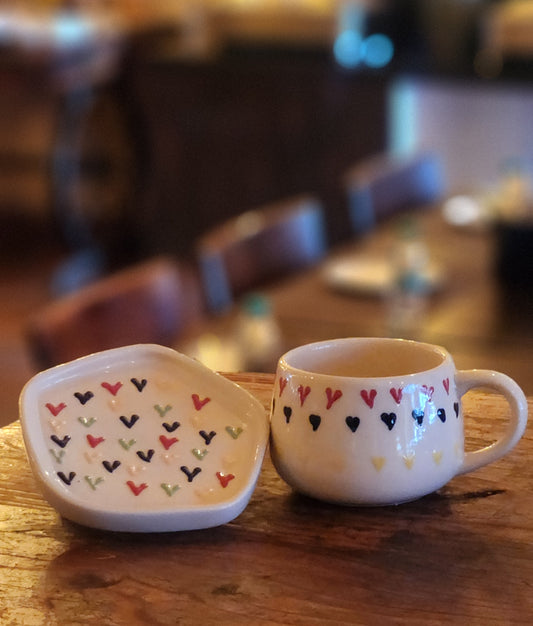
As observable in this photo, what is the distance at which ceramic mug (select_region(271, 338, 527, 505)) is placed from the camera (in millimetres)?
525

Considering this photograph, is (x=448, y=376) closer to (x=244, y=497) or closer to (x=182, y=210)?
(x=244, y=497)

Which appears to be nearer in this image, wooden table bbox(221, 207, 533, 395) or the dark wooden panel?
wooden table bbox(221, 207, 533, 395)

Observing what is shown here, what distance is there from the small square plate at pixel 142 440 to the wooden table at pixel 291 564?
2cm

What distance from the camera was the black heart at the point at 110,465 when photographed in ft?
1.80

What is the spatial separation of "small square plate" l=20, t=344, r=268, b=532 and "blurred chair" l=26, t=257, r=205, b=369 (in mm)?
705

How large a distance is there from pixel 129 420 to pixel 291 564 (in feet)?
0.45

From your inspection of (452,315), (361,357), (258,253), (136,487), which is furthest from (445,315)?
(136,487)

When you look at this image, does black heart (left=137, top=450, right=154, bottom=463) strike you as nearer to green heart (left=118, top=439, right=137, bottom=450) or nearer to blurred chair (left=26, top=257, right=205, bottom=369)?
green heart (left=118, top=439, right=137, bottom=450)

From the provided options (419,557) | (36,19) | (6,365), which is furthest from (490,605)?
(36,19)

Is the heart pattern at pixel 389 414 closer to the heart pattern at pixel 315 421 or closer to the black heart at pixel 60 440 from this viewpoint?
the heart pattern at pixel 315 421

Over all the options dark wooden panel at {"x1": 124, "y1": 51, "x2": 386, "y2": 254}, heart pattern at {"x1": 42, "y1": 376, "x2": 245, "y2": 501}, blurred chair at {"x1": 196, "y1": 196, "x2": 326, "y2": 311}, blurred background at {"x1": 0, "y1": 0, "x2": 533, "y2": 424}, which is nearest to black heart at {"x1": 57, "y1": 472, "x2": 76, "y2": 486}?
heart pattern at {"x1": 42, "y1": 376, "x2": 245, "y2": 501}

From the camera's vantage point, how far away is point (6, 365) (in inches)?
124

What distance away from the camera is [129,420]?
0.57m

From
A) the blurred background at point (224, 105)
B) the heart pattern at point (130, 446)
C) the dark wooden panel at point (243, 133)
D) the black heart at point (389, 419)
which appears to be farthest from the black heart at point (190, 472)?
the dark wooden panel at point (243, 133)
